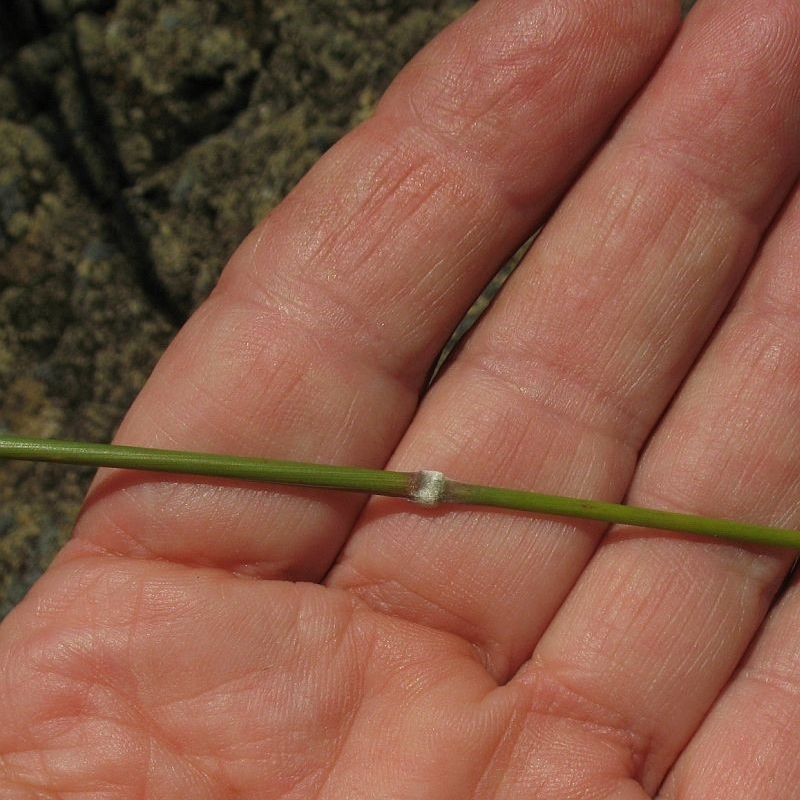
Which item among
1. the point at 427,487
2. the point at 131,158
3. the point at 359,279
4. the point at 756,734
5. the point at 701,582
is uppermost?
the point at 131,158

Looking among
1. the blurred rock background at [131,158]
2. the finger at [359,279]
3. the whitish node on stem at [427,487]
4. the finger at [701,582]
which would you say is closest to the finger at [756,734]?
the finger at [701,582]

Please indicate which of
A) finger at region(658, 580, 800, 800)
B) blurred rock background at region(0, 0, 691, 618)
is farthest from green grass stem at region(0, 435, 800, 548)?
blurred rock background at region(0, 0, 691, 618)

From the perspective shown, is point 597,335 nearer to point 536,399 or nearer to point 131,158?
point 536,399

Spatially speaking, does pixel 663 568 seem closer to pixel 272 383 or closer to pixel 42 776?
pixel 272 383

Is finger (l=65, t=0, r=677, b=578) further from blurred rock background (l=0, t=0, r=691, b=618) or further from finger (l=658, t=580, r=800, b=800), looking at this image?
finger (l=658, t=580, r=800, b=800)

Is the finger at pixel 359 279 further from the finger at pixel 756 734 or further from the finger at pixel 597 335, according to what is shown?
the finger at pixel 756 734

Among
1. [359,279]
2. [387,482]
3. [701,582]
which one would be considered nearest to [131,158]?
[359,279]

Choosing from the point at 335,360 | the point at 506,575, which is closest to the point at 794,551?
the point at 506,575
